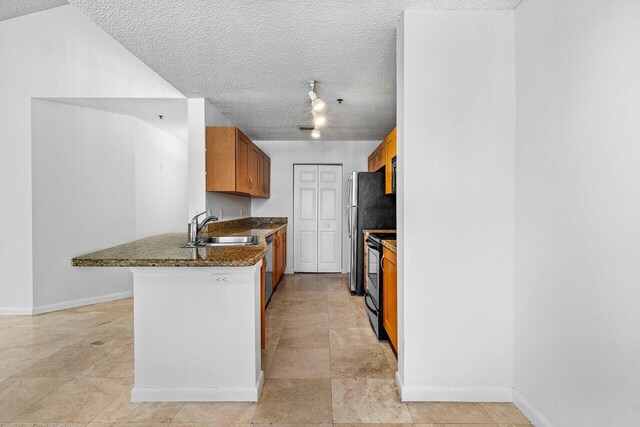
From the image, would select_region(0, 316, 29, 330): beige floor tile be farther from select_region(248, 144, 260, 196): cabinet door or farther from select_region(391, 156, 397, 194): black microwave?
select_region(391, 156, 397, 194): black microwave

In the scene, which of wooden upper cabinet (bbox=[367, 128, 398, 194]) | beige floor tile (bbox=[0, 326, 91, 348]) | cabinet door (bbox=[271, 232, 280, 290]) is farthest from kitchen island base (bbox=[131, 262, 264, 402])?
wooden upper cabinet (bbox=[367, 128, 398, 194])

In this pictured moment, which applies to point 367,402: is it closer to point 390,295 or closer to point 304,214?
point 390,295

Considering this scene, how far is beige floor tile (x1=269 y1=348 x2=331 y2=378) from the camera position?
84.7 inches

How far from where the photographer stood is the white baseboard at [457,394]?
183 centimetres

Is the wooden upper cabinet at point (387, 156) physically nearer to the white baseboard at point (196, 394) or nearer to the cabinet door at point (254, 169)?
the cabinet door at point (254, 169)

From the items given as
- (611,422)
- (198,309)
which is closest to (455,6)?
(611,422)

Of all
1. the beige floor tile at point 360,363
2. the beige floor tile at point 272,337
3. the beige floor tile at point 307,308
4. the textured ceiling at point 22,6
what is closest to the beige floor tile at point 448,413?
the beige floor tile at point 360,363

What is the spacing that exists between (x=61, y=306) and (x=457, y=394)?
4217 millimetres

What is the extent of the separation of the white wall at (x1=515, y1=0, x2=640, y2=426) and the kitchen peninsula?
62.1 inches

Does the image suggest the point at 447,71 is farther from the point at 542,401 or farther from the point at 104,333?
the point at 104,333

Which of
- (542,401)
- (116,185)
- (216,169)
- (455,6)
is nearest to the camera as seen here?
(542,401)

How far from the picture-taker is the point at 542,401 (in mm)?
1590

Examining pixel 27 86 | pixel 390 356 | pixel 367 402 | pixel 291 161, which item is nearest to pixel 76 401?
pixel 367 402

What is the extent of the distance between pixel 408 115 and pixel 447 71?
36 centimetres
